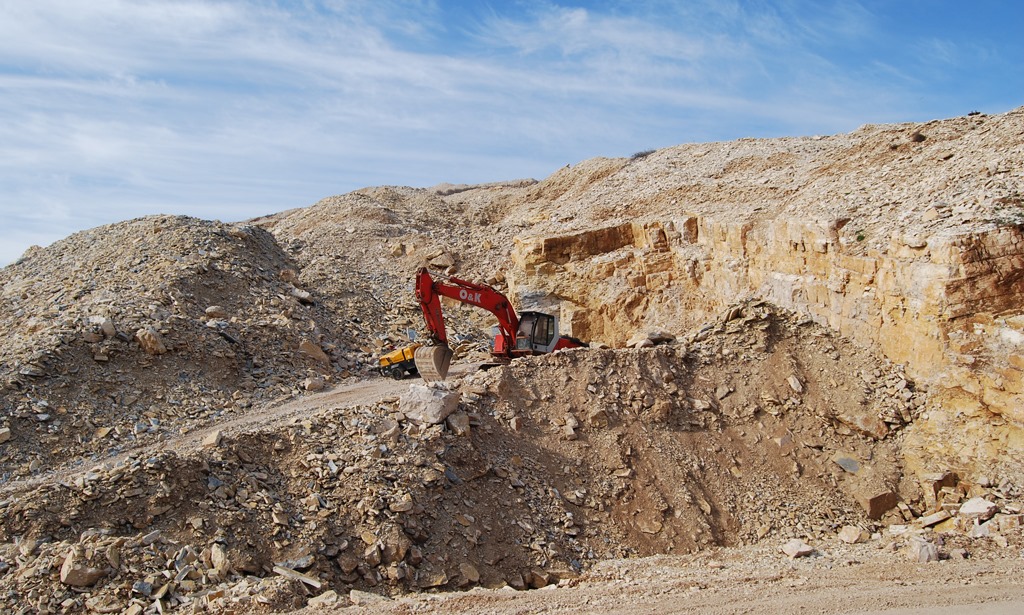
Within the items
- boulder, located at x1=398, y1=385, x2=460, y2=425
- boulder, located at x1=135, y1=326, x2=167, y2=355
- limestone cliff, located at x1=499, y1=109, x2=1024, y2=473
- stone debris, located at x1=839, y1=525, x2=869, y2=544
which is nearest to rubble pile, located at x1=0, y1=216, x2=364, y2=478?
boulder, located at x1=135, y1=326, x2=167, y2=355

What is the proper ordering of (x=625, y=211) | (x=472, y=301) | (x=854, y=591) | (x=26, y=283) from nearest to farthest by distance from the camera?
(x=854, y=591)
(x=472, y=301)
(x=26, y=283)
(x=625, y=211)

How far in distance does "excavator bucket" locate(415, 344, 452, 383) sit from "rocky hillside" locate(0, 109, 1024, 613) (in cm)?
116

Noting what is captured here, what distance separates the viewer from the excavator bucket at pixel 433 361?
12.7 meters

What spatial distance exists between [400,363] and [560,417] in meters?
5.00

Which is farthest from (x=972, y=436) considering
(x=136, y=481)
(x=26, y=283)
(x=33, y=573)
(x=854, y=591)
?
(x=26, y=283)

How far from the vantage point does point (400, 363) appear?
15203 mm

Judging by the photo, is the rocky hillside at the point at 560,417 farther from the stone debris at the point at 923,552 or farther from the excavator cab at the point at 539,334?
the excavator cab at the point at 539,334

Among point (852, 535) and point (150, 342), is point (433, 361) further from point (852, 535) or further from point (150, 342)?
point (852, 535)

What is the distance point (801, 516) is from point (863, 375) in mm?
2763

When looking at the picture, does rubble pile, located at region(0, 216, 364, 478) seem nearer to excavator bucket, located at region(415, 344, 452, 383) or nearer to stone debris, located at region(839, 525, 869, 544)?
excavator bucket, located at region(415, 344, 452, 383)

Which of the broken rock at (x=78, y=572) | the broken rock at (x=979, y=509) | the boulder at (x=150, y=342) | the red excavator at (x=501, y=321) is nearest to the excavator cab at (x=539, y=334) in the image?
the red excavator at (x=501, y=321)

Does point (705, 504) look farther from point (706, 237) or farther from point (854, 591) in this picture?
point (706, 237)

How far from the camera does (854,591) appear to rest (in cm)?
701

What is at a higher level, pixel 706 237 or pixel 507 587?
pixel 706 237
